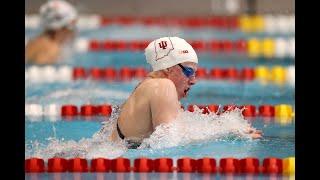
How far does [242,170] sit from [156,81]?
0.69 meters

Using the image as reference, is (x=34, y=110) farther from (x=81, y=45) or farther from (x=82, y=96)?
(x=81, y=45)

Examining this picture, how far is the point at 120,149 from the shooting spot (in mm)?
4773

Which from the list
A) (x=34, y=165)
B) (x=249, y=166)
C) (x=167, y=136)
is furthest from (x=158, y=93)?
(x=34, y=165)

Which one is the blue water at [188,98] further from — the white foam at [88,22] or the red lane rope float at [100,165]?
the white foam at [88,22]

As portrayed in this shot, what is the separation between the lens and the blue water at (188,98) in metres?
4.92

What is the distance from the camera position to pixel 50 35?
831cm

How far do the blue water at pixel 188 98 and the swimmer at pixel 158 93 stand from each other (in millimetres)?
126

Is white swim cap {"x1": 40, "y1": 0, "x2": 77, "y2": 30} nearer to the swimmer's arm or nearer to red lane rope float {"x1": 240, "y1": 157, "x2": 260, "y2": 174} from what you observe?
the swimmer's arm

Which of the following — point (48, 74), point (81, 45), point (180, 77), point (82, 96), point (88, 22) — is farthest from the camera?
point (88, 22)

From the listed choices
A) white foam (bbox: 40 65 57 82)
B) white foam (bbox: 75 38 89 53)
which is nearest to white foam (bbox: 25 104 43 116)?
white foam (bbox: 40 65 57 82)

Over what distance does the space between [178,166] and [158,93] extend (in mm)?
419

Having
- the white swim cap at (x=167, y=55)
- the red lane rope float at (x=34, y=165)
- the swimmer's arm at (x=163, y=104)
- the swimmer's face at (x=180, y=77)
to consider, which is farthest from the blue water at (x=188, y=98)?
the white swim cap at (x=167, y=55)
